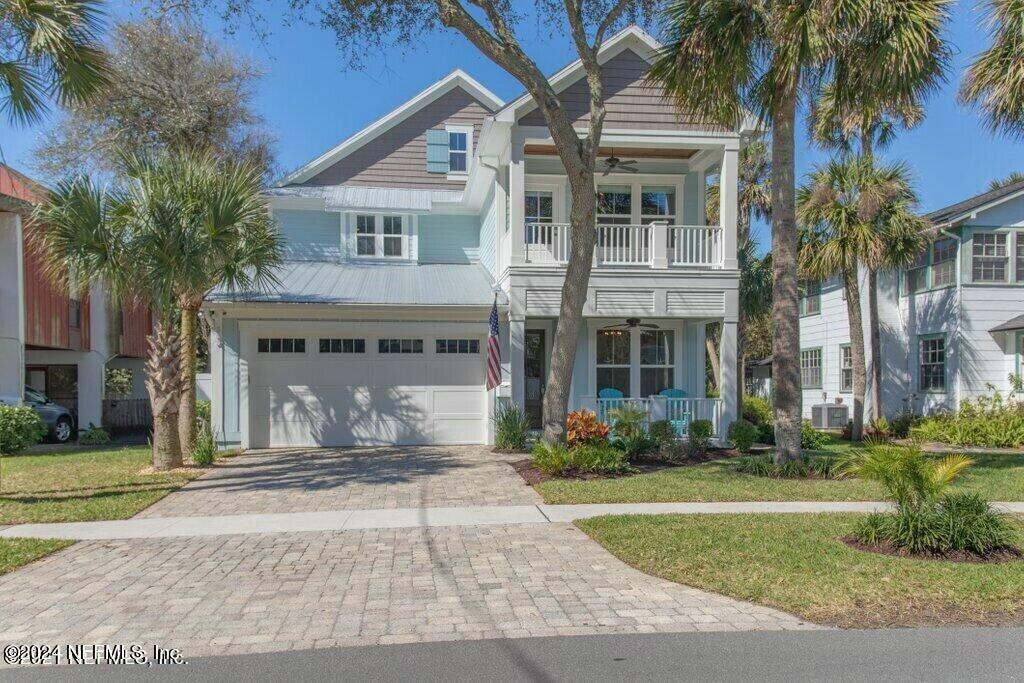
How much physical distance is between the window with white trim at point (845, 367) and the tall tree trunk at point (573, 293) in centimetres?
1672

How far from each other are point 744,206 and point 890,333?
21.4 ft

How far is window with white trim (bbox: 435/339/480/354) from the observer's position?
54.4 ft

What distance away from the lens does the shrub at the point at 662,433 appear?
1374 cm

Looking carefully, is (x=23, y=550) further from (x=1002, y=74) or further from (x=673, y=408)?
(x=1002, y=74)

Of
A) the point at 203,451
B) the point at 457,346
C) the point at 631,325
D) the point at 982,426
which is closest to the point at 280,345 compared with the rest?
the point at 203,451

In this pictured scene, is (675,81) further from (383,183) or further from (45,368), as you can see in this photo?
(45,368)

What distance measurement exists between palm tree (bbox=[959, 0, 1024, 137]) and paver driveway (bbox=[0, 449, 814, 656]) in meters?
10.0

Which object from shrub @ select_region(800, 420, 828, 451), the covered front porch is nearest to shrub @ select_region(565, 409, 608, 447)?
the covered front porch

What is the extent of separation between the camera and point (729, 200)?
49.5 feet

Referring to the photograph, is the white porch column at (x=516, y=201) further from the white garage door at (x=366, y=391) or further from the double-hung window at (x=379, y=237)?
the double-hung window at (x=379, y=237)

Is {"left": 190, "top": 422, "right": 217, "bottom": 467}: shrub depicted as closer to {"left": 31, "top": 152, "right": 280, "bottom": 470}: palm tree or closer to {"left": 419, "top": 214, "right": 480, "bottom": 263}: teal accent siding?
{"left": 31, "top": 152, "right": 280, "bottom": 470}: palm tree

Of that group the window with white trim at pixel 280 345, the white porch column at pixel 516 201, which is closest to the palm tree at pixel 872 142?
A: the white porch column at pixel 516 201

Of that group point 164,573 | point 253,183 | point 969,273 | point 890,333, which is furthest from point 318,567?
point 890,333

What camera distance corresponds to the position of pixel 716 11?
11586 mm
